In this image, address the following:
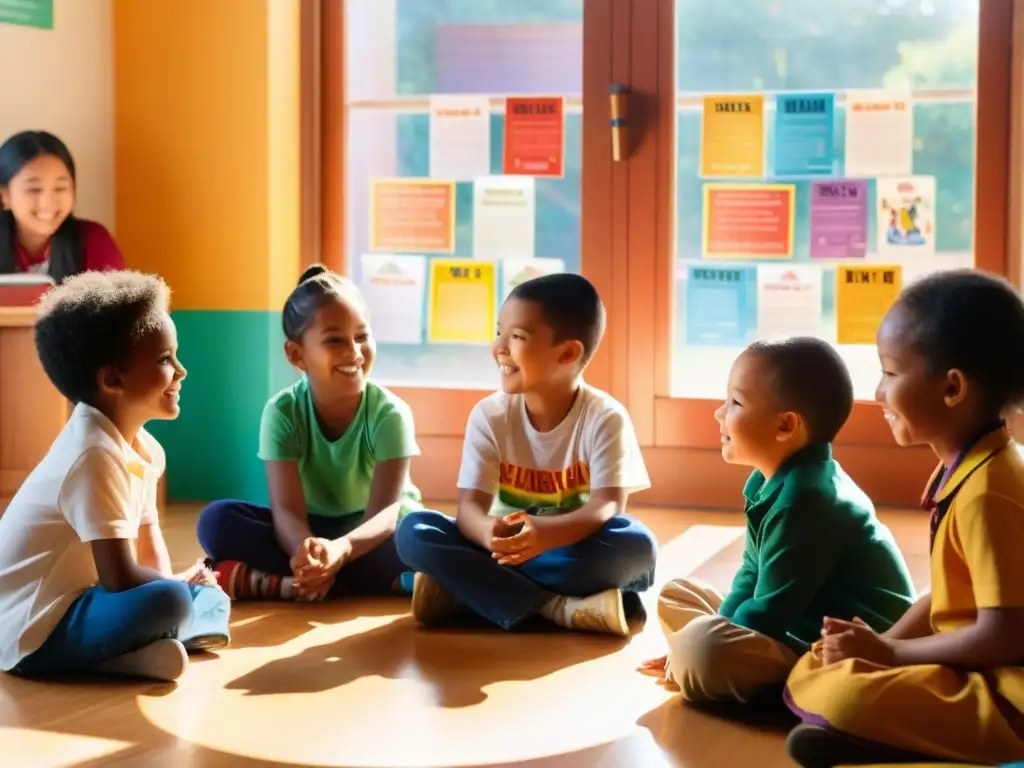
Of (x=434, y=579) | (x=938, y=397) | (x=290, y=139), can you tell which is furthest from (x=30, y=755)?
(x=290, y=139)

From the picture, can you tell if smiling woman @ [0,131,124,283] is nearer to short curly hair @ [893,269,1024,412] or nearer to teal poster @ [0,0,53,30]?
teal poster @ [0,0,53,30]

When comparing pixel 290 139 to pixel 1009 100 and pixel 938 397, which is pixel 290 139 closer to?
pixel 1009 100

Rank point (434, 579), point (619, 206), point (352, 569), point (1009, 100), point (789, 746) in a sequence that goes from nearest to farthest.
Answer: point (789, 746) < point (434, 579) < point (352, 569) < point (1009, 100) < point (619, 206)

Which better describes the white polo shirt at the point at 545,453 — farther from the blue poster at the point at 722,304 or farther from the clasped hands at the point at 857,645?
the blue poster at the point at 722,304

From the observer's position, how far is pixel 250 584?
2.41 m

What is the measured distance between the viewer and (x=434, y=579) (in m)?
2.20

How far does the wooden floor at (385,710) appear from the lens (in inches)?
60.2

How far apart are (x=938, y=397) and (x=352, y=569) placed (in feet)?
4.10

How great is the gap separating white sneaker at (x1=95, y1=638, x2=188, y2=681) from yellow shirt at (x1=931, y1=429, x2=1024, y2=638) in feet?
3.25

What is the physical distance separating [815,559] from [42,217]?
219 centimetres

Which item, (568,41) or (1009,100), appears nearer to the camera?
(1009,100)

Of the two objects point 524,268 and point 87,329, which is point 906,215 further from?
point 87,329

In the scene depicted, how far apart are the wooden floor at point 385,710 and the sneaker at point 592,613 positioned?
4cm

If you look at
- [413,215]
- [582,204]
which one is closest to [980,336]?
[582,204]
